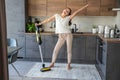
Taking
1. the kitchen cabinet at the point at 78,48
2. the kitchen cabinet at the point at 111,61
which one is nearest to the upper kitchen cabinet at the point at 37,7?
the kitchen cabinet at the point at 78,48

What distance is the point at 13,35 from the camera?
5180 millimetres

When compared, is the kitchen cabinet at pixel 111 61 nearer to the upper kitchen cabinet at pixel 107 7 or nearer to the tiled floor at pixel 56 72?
the tiled floor at pixel 56 72

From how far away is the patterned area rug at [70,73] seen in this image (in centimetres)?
396

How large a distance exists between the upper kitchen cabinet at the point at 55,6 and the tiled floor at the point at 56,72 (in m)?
1.49

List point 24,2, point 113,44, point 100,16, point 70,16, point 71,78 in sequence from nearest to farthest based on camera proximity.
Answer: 1. point 113,44
2. point 71,78
3. point 70,16
4. point 24,2
5. point 100,16

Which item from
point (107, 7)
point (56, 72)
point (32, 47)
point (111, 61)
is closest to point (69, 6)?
point (107, 7)

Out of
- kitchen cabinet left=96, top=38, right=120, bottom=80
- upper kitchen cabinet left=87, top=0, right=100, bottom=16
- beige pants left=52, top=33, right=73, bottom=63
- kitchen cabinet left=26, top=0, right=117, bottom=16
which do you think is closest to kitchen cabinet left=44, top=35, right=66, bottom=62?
beige pants left=52, top=33, right=73, bottom=63

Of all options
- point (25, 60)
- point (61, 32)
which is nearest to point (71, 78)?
point (61, 32)

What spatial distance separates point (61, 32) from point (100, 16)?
5.05 ft

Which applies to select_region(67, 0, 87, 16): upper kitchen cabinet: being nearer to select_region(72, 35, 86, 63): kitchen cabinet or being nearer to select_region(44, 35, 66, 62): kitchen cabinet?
select_region(72, 35, 86, 63): kitchen cabinet

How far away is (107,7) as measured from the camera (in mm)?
5078

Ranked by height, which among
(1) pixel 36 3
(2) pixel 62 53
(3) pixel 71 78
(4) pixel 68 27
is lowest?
(3) pixel 71 78

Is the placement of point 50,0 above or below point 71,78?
above

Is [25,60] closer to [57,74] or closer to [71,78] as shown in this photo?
[57,74]
